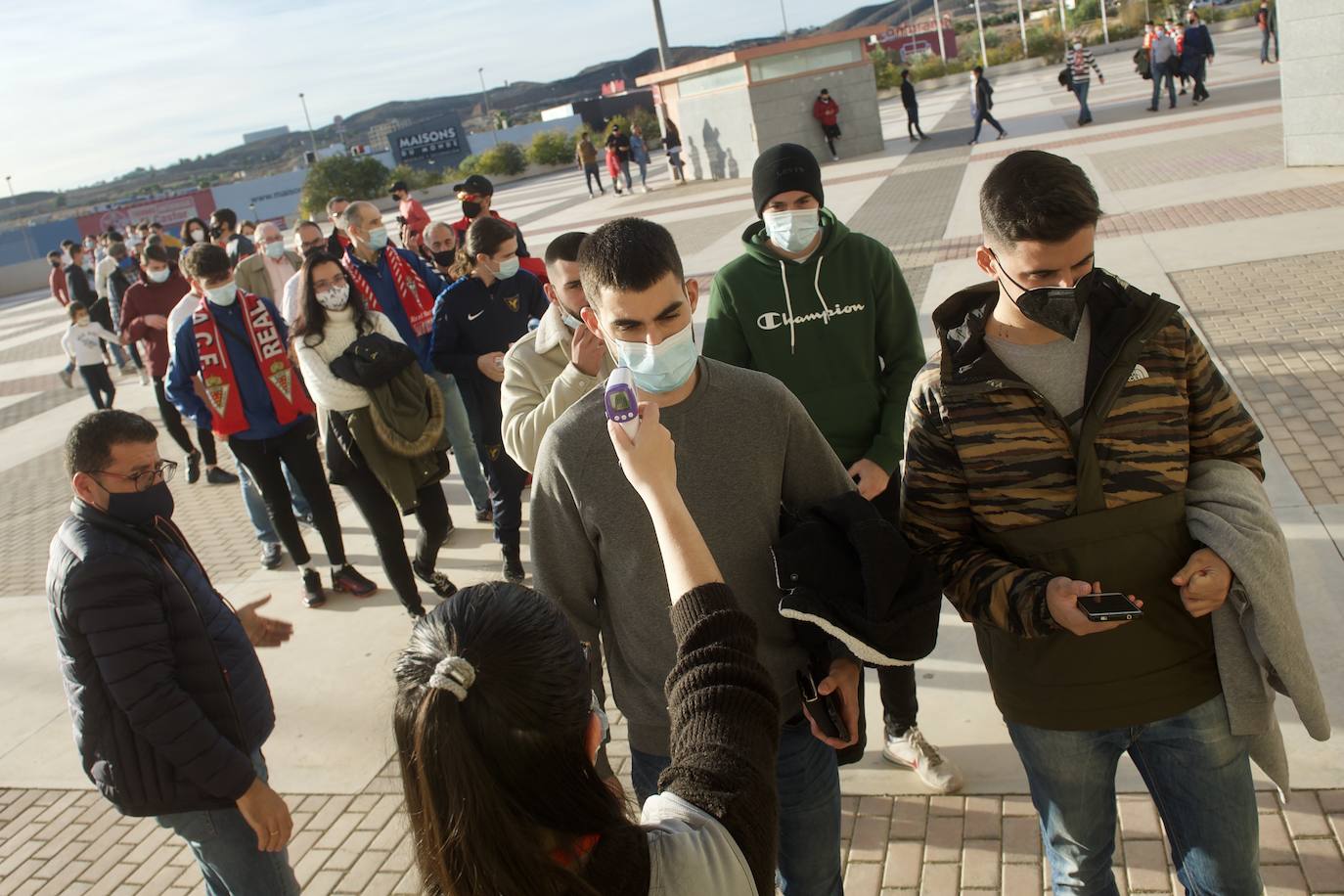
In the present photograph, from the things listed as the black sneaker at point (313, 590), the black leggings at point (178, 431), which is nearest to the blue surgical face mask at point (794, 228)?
the black sneaker at point (313, 590)

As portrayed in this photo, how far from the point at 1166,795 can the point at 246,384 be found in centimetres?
484

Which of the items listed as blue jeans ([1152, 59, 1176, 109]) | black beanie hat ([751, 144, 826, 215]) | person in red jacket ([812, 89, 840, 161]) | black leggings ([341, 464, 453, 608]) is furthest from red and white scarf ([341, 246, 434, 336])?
blue jeans ([1152, 59, 1176, 109])

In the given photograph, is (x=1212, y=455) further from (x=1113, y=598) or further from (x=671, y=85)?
(x=671, y=85)

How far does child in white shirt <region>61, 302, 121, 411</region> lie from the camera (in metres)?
11.1

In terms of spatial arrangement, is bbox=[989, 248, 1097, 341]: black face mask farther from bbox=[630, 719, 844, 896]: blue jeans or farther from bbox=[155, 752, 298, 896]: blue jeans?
bbox=[155, 752, 298, 896]: blue jeans

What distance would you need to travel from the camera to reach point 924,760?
142 inches

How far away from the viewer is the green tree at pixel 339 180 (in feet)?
121

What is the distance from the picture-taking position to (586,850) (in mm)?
1451

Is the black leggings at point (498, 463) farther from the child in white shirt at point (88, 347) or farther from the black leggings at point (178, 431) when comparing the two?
the child in white shirt at point (88, 347)

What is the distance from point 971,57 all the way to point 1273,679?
164 feet

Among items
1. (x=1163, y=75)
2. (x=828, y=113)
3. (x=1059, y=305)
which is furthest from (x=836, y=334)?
(x=1163, y=75)

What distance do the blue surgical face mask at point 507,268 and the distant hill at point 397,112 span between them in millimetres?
122974

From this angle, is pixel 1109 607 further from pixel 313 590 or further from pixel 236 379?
pixel 313 590

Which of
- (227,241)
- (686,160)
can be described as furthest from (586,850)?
(686,160)
